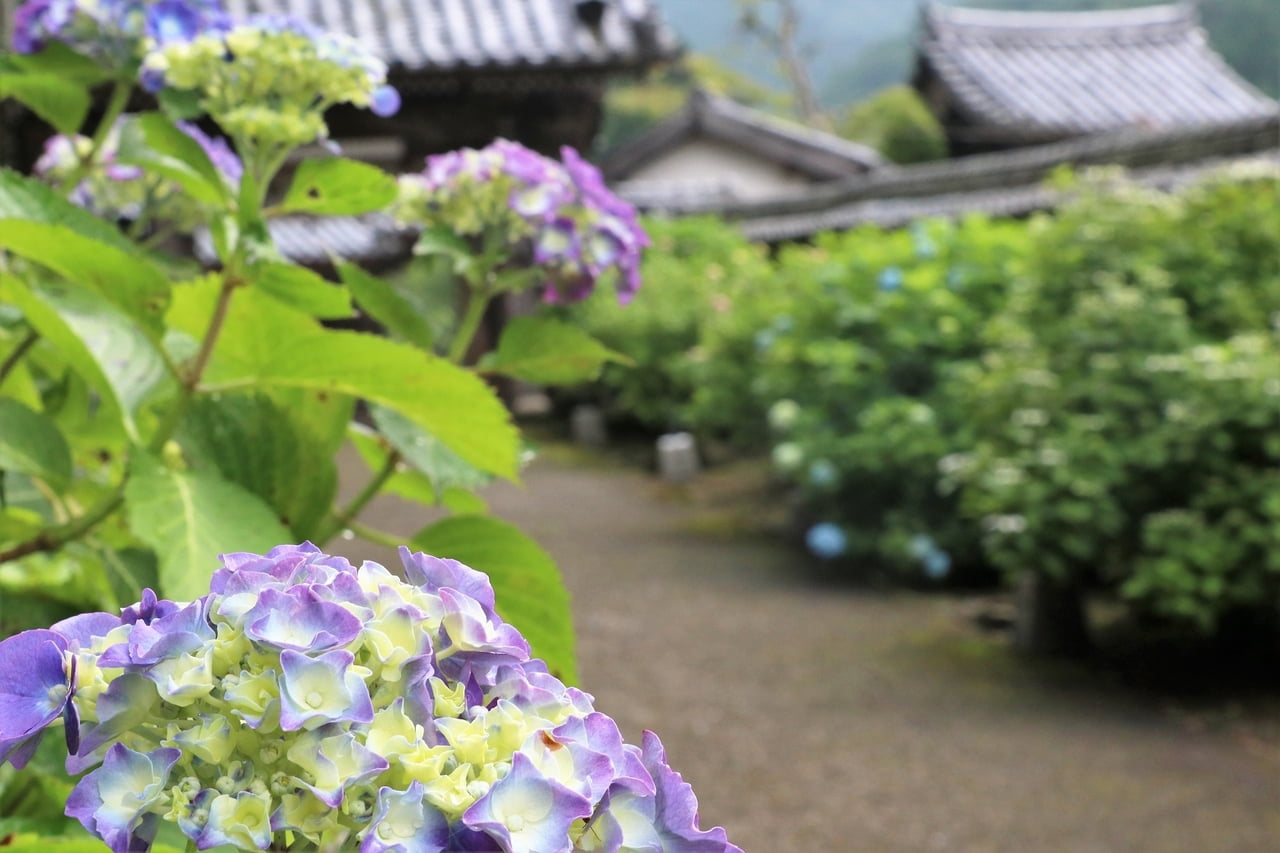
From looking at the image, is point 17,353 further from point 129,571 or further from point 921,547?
point 921,547

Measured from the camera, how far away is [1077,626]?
14.8 feet

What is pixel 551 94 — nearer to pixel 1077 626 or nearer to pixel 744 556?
pixel 744 556

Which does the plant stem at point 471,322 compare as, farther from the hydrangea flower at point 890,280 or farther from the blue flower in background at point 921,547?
the hydrangea flower at point 890,280

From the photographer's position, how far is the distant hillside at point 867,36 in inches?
1278

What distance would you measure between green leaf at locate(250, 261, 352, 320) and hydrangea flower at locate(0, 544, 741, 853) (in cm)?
62

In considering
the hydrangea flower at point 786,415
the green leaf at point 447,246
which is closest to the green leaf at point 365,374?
the green leaf at point 447,246

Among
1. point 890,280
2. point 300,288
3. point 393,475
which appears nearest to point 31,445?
point 300,288

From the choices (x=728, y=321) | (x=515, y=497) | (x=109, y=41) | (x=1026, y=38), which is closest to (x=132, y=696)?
(x=109, y=41)

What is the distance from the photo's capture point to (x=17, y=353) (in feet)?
3.51

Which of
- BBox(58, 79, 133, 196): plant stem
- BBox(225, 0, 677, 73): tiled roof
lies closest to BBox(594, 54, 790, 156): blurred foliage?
BBox(225, 0, 677, 73): tiled roof

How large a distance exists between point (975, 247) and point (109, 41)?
18.5 ft

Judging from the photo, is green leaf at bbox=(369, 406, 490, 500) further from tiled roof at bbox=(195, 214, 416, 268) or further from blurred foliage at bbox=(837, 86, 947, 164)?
blurred foliage at bbox=(837, 86, 947, 164)

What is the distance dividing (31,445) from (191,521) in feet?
0.52

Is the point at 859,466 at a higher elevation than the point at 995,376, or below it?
below
